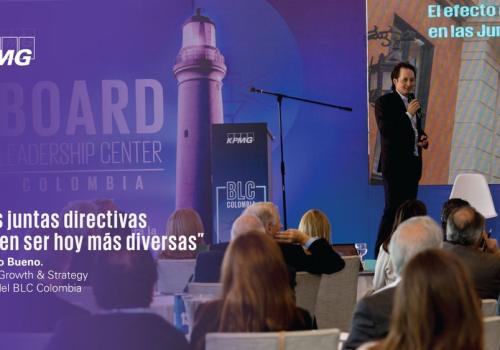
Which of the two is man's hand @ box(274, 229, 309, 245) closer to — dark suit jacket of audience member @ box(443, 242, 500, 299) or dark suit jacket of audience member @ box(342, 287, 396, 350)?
dark suit jacket of audience member @ box(443, 242, 500, 299)

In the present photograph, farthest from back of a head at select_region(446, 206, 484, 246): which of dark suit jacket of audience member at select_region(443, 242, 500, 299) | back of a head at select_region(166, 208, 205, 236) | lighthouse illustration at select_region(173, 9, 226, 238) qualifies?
lighthouse illustration at select_region(173, 9, 226, 238)

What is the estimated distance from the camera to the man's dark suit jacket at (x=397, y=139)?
632 centimetres

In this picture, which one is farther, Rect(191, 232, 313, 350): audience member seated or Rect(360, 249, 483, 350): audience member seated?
Rect(191, 232, 313, 350): audience member seated

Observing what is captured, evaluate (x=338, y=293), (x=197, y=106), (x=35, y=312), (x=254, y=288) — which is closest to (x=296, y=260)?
(x=338, y=293)

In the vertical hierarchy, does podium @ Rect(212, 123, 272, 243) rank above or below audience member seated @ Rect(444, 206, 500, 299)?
above

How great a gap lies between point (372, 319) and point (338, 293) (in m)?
2.12

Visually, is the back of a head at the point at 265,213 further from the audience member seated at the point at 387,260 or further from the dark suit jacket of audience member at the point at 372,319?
the dark suit jacket of audience member at the point at 372,319

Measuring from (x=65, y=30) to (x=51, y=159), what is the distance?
132 cm

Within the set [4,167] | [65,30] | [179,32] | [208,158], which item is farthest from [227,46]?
[4,167]

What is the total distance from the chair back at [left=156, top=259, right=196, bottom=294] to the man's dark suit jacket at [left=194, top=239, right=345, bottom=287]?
1.44 feet

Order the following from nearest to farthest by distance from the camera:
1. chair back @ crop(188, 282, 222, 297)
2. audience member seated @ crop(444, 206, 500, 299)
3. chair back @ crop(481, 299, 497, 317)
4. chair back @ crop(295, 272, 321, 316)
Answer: chair back @ crop(481, 299, 497, 317), chair back @ crop(188, 282, 222, 297), audience member seated @ crop(444, 206, 500, 299), chair back @ crop(295, 272, 321, 316)

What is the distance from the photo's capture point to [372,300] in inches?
107

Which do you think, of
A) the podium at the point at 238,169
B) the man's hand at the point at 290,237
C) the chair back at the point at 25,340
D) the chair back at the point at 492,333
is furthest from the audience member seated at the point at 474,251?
the podium at the point at 238,169

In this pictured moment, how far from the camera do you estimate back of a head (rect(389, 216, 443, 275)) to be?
2.96 meters
